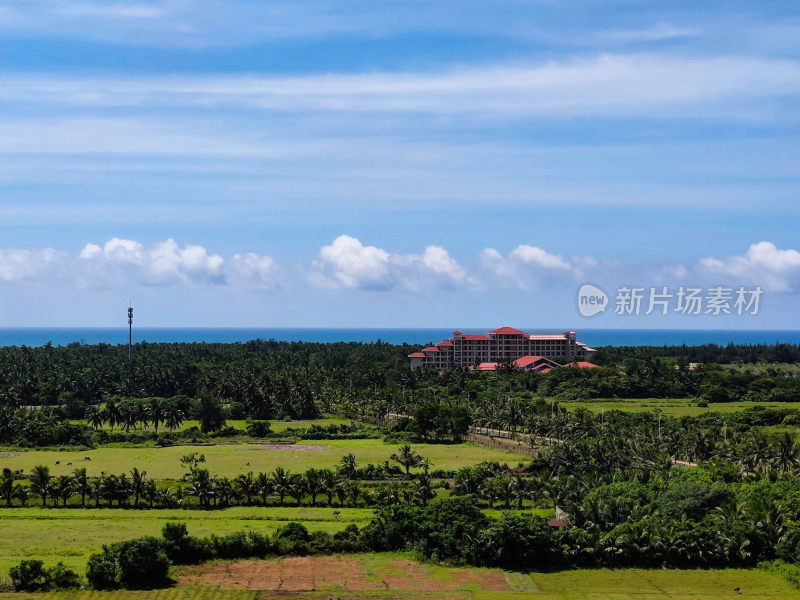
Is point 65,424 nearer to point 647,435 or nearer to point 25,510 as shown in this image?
point 25,510

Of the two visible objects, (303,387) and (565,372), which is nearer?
(303,387)

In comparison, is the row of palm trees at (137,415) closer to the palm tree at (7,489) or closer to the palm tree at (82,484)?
the palm tree at (7,489)

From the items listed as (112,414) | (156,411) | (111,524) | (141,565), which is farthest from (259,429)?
(141,565)

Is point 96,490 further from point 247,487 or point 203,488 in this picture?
point 247,487

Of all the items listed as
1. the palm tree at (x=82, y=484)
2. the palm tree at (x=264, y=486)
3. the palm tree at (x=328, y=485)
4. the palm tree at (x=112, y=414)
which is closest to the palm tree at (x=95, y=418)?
the palm tree at (x=112, y=414)

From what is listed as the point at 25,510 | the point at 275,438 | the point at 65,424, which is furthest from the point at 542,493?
the point at 65,424
